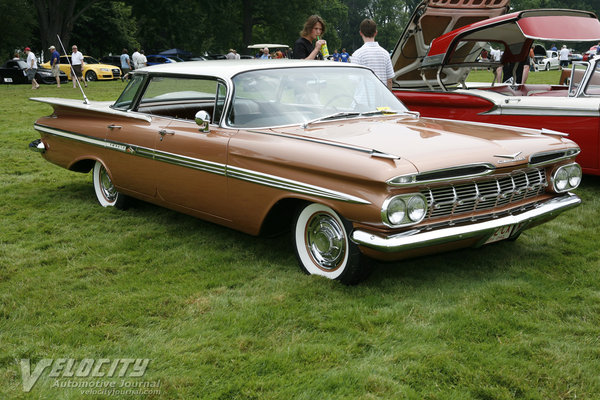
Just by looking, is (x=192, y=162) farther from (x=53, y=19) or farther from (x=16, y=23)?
(x=16, y=23)

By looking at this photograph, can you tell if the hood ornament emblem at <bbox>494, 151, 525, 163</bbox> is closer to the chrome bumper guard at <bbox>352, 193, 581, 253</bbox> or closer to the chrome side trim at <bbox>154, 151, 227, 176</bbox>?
the chrome bumper guard at <bbox>352, 193, 581, 253</bbox>

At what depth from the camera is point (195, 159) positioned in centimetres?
463

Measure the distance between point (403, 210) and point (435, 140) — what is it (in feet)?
2.21

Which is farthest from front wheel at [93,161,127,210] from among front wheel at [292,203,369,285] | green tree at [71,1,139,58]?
green tree at [71,1,139,58]

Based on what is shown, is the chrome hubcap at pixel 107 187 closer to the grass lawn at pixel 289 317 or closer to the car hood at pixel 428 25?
the grass lawn at pixel 289 317

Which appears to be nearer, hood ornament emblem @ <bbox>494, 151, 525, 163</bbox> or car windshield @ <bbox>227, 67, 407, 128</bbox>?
hood ornament emblem @ <bbox>494, 151, 525, 163</bbox>

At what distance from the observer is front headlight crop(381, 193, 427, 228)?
3473 millimetres

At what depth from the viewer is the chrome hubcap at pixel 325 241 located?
3916 mm

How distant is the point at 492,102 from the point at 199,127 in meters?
3.60

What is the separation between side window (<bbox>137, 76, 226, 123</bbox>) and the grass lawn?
1061mm

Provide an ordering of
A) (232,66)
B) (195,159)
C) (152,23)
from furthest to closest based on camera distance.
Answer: (152,23) → (232,66) → (195,159)

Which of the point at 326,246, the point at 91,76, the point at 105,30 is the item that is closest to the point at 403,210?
the point at 326,246

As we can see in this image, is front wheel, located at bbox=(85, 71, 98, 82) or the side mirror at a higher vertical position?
the side mirror

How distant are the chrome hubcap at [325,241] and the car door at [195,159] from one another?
2.43ft
